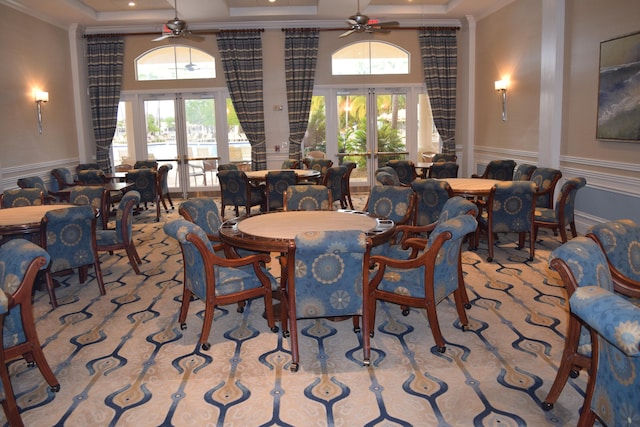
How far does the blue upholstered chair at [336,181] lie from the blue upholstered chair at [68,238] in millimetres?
4106

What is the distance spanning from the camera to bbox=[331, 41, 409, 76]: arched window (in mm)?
10625

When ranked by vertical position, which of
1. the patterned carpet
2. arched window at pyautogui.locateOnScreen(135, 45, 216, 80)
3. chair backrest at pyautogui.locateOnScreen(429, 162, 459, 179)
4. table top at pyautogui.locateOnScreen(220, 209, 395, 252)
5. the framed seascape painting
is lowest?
the patterned carpet

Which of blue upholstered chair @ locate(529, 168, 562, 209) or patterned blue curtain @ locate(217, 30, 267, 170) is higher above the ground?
patterned blue curtain @ locate(217, 30, 267, 170)

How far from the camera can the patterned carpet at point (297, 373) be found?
9.15 ft

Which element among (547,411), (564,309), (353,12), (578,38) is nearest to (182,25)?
(353,12)

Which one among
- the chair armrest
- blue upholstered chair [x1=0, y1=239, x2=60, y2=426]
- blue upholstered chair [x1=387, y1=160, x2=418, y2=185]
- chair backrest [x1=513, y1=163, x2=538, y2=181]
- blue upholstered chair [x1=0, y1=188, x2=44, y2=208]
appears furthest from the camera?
blue upholstered chair [x1=387, y1=160, x2=418, y2=185]

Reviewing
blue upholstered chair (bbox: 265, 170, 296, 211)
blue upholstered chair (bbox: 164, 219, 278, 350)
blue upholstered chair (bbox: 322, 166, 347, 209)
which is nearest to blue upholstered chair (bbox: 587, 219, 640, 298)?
blue upholstered chair (bbox: 164, 219, 278, 350)

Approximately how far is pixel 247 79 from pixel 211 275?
7.62 metres

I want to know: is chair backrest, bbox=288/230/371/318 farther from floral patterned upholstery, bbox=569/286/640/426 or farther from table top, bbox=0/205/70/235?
table top, bbox=0/205/70/235

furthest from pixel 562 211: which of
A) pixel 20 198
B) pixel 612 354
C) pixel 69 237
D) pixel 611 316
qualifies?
pixel 20 198

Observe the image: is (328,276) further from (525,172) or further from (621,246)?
(525,172)

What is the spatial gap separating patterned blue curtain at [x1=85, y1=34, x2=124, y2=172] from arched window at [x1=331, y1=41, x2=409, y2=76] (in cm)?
436

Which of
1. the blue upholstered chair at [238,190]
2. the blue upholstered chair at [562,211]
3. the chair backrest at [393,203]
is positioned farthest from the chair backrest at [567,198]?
the blue upholstered chair at [238,190]

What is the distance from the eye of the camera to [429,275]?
3.30m
